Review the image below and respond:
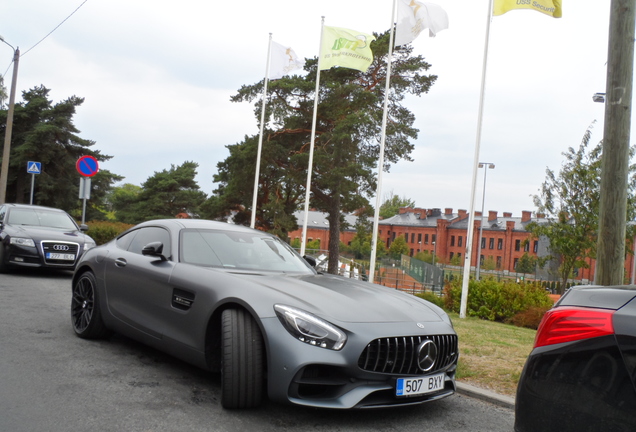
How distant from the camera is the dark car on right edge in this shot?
85.9 inches

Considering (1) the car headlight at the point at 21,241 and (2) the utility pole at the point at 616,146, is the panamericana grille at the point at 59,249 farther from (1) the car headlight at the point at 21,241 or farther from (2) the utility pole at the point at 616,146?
(2) the utility pole at the point at 616,146

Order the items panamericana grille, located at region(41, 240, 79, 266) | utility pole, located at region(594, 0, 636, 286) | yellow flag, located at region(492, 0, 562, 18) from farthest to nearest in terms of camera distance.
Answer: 1. yellow flag, located at region(492, 0, 562, 18)
2. panamericana grille, located at region(41, 240, 79, 266)
3. utility pole, located at region(594, 0, 636, 286)

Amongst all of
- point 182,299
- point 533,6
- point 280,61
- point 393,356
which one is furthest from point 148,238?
point 280,61

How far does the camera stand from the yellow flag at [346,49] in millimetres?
20406

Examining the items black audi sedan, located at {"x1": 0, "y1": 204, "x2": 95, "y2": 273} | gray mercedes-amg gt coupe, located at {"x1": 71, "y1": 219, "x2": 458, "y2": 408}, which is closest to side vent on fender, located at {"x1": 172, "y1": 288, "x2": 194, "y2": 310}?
gray mercedes-amg gt coupe, located at {"x1": 71, "y1": 219, "x2": 458, "y2": 408}

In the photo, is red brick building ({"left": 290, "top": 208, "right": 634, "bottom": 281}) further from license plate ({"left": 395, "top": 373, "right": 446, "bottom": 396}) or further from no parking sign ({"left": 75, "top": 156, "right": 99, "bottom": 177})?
license plate ({"left": 395, "top": 373, "right": 446, "bottom": 396})

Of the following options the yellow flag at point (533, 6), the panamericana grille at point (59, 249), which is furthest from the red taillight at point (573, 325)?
the yellow flag at point (533, 6)

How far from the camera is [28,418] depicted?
3723 millimetres

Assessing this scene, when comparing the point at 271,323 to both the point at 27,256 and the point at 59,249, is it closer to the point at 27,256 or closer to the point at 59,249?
the point at 59,249

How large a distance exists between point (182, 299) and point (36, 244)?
8016mm

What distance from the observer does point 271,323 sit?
12.9 ft

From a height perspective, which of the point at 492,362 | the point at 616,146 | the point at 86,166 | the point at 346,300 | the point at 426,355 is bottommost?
the point at 492,362

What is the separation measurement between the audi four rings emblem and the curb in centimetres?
112

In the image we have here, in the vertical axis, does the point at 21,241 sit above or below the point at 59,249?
above
